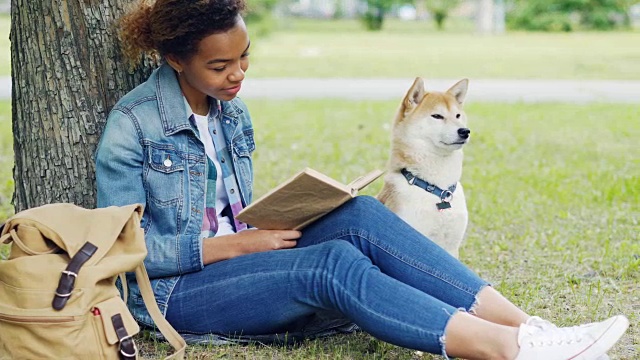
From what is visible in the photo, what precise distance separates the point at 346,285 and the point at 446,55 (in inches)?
700

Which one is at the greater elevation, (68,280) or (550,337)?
(68,280)

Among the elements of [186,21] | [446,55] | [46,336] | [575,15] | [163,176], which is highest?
[186,21]

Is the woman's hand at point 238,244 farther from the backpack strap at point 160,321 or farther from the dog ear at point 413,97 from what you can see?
the dog ear at point 413,97

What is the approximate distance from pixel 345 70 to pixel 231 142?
13.4 metres

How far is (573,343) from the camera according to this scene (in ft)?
9.50

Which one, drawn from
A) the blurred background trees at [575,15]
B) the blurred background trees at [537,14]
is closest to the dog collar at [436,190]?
the blurred background trees at [537,14]

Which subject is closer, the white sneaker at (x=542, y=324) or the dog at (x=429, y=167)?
the white sneaker at (x=542, y=324)

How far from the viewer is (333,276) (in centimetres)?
302

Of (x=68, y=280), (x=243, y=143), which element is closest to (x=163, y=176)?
(x=243, y=143)

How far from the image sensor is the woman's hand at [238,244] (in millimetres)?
3250

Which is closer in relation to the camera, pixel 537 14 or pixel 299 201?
pixel 299 201

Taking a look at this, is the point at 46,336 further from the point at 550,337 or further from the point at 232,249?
the point at 550,337

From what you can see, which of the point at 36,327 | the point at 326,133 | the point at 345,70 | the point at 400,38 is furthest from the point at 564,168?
the point at 400,38

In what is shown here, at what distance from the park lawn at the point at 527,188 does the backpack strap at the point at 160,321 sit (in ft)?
0.51
